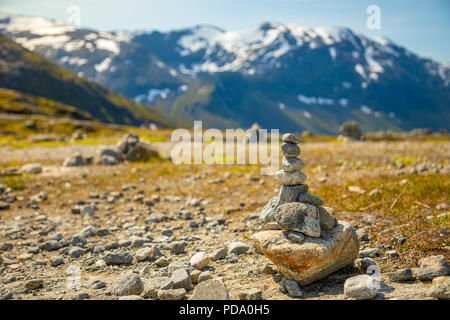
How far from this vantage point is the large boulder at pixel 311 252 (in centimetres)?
747

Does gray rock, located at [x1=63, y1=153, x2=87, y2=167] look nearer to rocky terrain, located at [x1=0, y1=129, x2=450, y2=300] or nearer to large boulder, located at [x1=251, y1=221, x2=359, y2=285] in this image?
→ rocky terrain, located at [x1=0, y1=129, x2=450, y2=300]

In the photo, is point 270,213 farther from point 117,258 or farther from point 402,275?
point 117,258

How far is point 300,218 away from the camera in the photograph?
26.1 ft

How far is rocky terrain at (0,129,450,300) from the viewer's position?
770 cm

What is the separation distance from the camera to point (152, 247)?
10609 millimetres

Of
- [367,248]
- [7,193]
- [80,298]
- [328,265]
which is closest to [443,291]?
[328,265]

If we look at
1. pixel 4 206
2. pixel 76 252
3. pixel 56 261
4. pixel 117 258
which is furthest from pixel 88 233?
pixel 4 206

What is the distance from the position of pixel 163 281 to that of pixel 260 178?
47.5ft

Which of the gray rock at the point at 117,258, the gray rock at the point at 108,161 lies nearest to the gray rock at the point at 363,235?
the gray rock at the point at 117,258

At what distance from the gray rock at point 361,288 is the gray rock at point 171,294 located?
3551mm

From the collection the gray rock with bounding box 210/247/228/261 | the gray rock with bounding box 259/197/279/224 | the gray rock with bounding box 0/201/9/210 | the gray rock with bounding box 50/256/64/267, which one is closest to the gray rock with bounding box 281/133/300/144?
the gray rock with bounding box 259/197/279/224

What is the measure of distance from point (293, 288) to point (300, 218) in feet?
5.22

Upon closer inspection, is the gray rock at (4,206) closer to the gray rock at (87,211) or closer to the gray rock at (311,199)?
the gray rock at (87,211)
